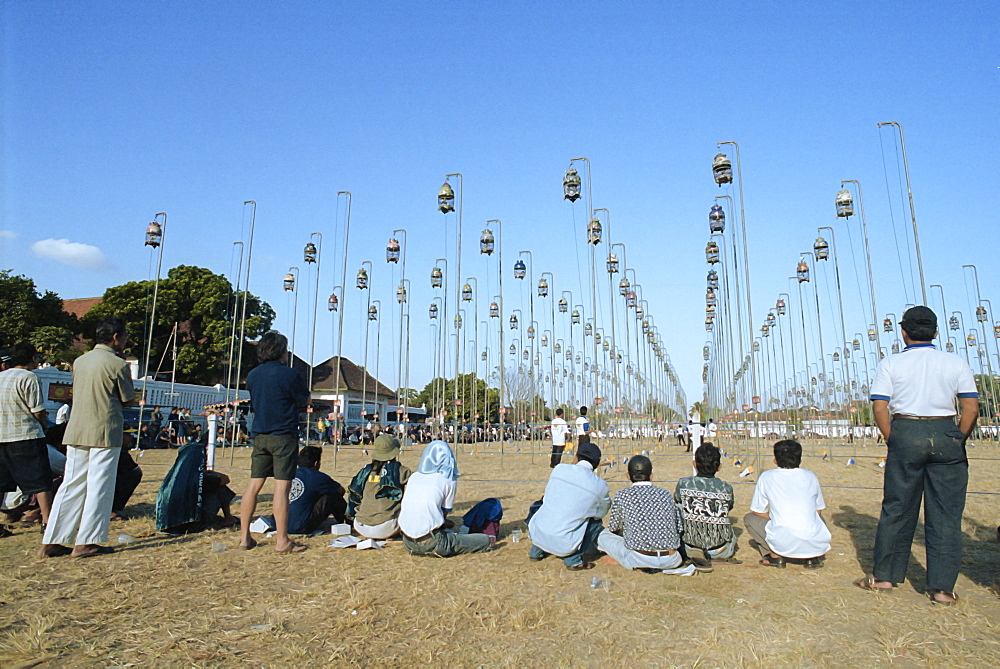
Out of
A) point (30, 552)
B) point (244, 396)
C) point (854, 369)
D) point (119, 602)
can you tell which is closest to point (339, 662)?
point (119, 602)

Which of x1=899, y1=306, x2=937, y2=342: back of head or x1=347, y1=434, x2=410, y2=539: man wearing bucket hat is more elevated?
x1=899, y1=306, x2=937, y2=342: back of head

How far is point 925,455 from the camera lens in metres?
4.63

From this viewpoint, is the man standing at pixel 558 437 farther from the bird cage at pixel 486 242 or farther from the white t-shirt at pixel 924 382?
the white t-shirt at pixel 924 382

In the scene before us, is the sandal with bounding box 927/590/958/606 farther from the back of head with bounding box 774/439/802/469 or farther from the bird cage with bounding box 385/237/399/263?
the bird cage with bounding box 385/237/399/263

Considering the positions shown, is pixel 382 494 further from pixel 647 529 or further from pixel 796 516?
pixel 796 516

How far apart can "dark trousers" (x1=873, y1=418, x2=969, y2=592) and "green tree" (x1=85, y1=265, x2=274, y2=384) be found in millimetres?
41590

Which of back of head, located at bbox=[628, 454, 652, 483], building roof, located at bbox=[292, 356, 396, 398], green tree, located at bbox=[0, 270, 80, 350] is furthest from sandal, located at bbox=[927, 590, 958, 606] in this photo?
building roof, located at bbox=[292, 356, 396, 398]

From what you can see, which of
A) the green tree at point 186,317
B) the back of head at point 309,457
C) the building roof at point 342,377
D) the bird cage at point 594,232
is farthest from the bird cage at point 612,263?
the building roof at point 342,377

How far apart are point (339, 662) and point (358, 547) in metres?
3.14

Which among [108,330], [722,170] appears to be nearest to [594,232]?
[722,170]

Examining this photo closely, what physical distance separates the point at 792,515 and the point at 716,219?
9.42 meters

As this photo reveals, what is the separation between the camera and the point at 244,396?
4269cm

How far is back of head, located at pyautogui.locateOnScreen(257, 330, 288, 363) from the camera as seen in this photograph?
6.50 metres

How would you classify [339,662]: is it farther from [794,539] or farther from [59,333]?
[59,333]
